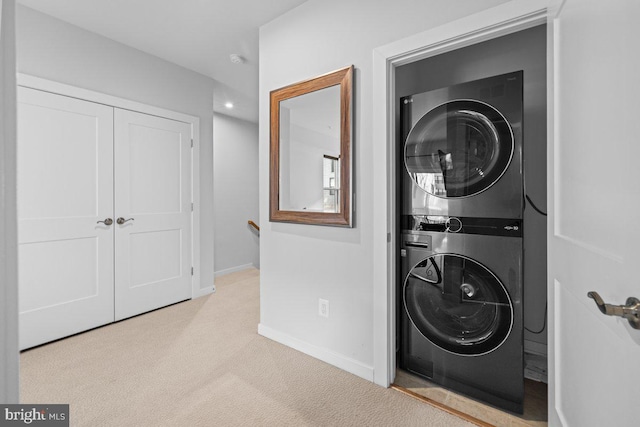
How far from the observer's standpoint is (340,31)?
6.48 ft

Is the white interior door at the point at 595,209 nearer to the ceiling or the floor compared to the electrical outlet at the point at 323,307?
nearer to the ceiling

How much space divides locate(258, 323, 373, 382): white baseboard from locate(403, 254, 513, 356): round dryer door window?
1.43ft

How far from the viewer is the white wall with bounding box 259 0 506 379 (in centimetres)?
181

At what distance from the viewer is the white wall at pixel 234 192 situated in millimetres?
4727

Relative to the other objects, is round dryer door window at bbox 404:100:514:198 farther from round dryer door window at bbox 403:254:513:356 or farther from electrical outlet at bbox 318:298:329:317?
electrical outlet at bbox 318:298:329:317

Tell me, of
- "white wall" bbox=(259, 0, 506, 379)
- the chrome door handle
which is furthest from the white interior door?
"white wall" bbox=(259, 0, 506, 379)

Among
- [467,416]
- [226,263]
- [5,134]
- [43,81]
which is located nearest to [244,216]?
[226,263]

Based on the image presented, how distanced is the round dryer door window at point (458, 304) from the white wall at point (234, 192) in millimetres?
3528

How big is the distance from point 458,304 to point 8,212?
1864 millimetres

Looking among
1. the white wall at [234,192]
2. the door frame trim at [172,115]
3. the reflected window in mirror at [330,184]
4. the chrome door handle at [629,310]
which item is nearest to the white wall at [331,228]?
the reflected window in mirror at [330,184]

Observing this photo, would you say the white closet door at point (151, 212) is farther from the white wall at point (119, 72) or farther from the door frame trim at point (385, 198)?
the door frame trim at point (385, 198)

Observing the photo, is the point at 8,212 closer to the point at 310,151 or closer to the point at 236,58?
the point at 310,151

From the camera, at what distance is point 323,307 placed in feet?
6.91

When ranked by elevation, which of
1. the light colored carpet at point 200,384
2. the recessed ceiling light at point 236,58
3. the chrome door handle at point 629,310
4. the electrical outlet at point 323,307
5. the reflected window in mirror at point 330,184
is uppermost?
the recessed ceiling light at point 236,58
